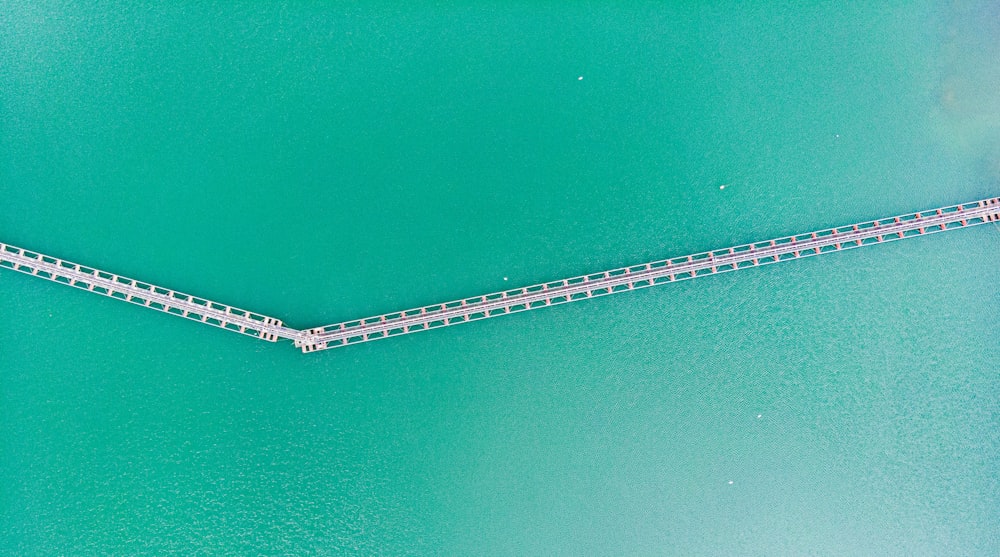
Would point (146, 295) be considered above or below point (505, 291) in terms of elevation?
above

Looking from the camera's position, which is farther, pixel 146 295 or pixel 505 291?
pixel 505 291

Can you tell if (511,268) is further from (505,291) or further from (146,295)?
(146,295)

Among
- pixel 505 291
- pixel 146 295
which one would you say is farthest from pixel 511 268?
pixel 146 295

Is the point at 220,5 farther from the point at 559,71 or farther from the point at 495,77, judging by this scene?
the point at 559,71

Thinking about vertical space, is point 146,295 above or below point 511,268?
above

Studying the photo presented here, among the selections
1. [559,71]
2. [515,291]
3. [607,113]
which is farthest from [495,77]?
[515,291]
